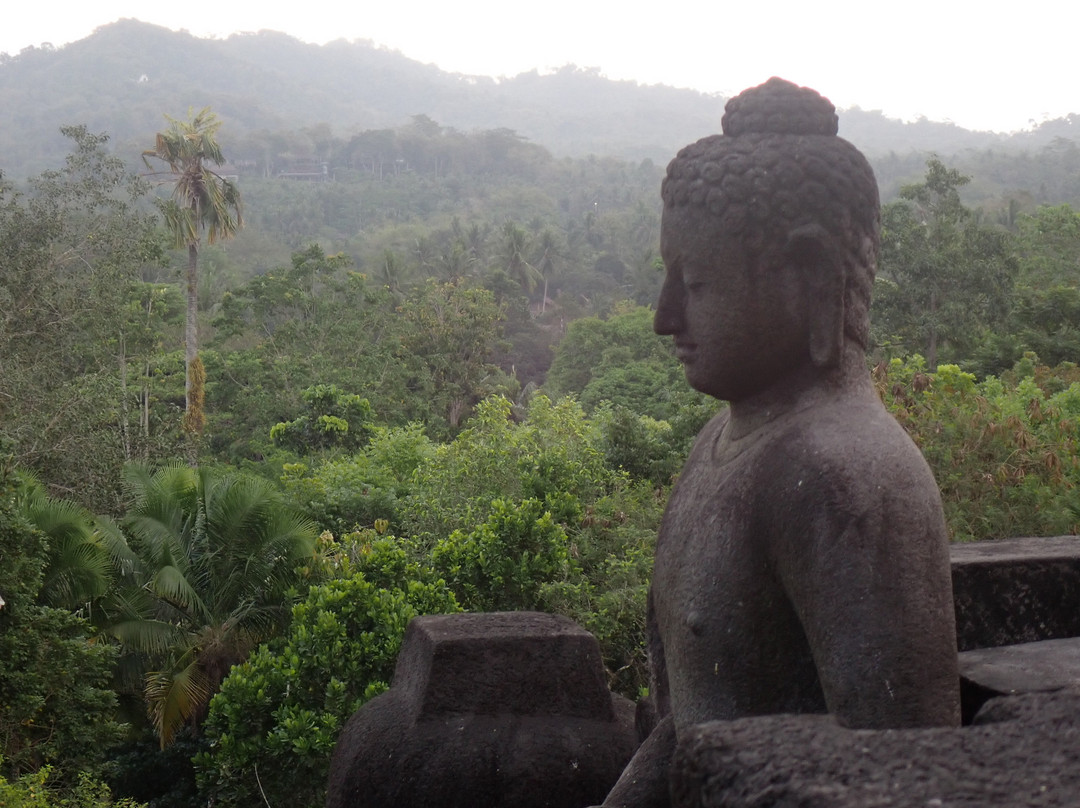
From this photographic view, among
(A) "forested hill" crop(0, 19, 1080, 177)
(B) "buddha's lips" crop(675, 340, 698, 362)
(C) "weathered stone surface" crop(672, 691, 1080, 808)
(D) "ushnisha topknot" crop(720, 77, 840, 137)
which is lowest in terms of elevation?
(C) "weathered stone surface" crop(672, 691, 1080, 808)

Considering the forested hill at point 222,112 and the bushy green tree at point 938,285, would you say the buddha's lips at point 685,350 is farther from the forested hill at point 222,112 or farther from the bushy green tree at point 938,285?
the forested hill at point 222,112

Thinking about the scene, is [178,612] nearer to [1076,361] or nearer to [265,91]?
[1076,361]

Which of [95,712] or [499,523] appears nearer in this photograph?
[499,523]

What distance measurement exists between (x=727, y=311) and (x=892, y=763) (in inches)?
45.9

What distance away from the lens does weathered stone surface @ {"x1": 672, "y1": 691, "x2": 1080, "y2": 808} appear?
1370mm

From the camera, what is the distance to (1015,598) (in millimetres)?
2857

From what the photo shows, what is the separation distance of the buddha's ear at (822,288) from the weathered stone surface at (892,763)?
90 cm

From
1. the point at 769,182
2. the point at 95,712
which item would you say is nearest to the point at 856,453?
the point at 769,182

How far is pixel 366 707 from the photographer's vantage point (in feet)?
12.5

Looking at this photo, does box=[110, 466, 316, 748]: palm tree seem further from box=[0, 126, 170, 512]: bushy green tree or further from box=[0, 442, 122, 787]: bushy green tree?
box=[0, 126, 170, 512]: bushy green tree

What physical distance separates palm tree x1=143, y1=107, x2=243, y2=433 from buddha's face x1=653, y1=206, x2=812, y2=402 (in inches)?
1017

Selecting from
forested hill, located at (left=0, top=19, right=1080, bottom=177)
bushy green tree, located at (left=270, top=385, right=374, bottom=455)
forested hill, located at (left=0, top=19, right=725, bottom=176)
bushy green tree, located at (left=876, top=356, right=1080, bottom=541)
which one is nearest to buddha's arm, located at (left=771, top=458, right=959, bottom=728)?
bushy green tree, located at (left=876, top=356, right=1080, bottom=541)

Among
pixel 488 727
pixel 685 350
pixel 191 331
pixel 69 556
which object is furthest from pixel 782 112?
pixel 191 331

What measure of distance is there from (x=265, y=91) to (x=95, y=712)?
612 ft
